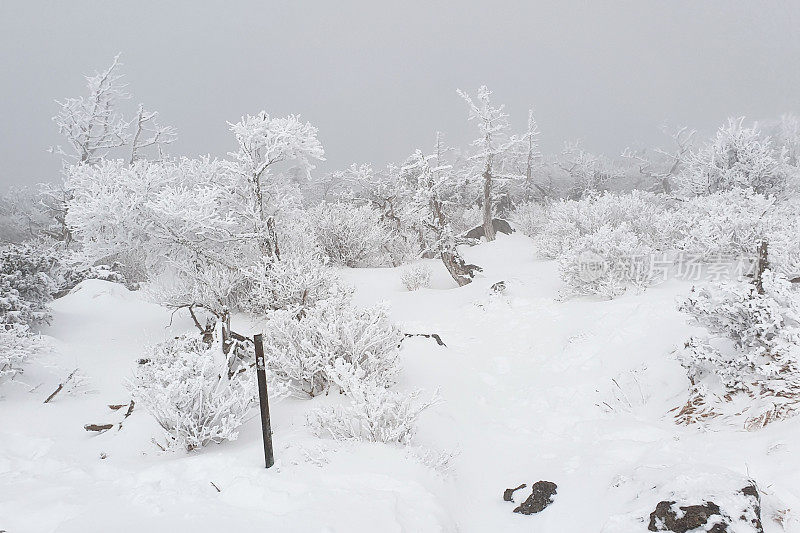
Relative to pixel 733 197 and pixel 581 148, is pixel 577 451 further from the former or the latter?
pixel 581 148

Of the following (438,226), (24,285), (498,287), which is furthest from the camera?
(438,226)

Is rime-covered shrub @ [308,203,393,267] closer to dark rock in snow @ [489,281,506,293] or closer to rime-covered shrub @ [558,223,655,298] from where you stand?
dark rock in snow @ [489,281,506,293]

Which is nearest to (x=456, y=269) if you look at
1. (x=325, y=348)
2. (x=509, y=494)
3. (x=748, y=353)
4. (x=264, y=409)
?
(x=325, y=348)

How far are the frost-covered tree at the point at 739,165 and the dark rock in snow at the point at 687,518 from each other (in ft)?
50.3

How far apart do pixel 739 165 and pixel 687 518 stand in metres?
16.7

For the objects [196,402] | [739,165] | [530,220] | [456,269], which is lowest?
[456,269]

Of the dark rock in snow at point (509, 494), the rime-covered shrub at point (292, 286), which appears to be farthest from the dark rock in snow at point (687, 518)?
the rime-covered shrub at point (292, 286)

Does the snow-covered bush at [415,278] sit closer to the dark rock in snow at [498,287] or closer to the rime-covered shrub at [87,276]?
the dark rock in snow at [498,287]

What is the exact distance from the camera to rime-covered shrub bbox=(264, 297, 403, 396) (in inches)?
218

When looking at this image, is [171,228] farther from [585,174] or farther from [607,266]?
[585,174]

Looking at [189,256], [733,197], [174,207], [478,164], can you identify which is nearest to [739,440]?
[174,207]

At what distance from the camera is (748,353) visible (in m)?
4.36

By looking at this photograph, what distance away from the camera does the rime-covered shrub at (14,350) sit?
5.93m

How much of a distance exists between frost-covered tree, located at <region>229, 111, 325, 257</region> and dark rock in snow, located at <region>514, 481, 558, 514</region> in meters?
7.71
